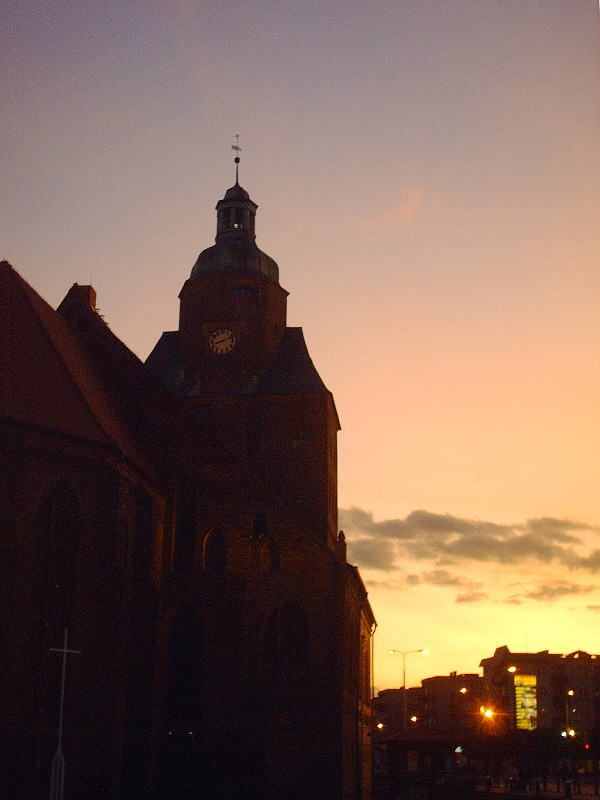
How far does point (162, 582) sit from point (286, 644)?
5265 millimetres

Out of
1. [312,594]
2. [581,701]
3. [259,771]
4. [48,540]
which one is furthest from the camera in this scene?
[581,701]

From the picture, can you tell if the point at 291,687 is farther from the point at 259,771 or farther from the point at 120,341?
the point at 120,341

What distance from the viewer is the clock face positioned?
1810 inches

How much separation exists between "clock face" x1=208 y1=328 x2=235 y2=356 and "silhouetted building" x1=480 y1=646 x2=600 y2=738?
10721 centimetres

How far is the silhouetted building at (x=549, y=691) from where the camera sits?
140 metres

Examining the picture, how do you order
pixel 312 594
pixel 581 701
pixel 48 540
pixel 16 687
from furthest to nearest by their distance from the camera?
pixel 581 701 → pixel 312 594 → pixel 48 540 → pixel 16 687

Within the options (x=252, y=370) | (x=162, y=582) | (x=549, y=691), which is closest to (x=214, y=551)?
(x=162, y=582)

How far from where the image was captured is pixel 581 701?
142125 millimetres

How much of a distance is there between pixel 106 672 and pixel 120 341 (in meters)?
14.8

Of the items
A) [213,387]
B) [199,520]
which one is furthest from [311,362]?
[199,520]

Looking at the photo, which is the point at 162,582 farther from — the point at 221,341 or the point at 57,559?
the point at 221,341

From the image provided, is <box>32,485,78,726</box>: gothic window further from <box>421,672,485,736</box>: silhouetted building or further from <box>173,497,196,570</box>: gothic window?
<box>421,672,485,736</box>: silhouetted building

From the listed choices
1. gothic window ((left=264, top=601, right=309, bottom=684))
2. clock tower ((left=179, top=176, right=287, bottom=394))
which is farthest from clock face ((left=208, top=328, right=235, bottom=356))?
gothic window ((left=264, top=601, right=309, bottom=684))

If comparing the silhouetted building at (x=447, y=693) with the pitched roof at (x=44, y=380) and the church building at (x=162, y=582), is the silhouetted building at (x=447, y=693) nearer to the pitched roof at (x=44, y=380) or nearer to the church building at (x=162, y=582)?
the church building at (x=162, y=582)
